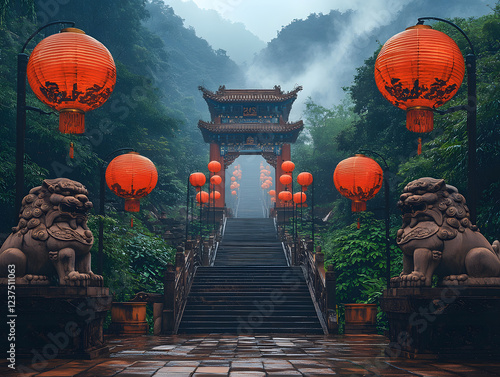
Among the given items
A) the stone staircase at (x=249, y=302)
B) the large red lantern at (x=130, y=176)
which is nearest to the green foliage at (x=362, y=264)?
the stone staircase at (x=249, y=302)

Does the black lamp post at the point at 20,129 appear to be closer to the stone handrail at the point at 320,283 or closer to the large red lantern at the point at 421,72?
the large red lantern at the point at 421,72

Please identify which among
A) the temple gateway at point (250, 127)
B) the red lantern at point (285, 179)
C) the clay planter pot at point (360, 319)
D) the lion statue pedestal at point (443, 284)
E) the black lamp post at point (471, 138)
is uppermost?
the temple gateway at point (250, 127)

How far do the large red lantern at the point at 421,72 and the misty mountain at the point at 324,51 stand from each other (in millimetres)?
75921

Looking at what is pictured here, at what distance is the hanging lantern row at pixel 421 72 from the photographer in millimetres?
6719

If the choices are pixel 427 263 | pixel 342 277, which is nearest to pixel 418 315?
pixel 427 263

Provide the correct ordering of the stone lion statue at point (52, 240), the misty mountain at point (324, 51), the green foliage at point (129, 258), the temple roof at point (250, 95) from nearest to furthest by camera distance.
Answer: the stone lion statue at point (52, 240) → the green foliage at point (129, 258) → the temple roof at point (250, 95) → the misty mountain at point (324, 51)

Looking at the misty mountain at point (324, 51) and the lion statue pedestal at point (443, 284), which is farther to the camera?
the misty mountain at point (324, 51)

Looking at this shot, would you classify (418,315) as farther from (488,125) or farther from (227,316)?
(227,316)

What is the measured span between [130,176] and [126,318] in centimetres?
302

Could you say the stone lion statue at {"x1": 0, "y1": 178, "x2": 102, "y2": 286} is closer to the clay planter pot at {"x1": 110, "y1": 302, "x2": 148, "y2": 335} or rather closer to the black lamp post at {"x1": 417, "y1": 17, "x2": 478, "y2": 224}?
the black lamp post at {"x1": 417, "y1": 17, "x2": 478, "y2": 224}

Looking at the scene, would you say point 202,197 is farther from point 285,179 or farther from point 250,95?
point 250,95

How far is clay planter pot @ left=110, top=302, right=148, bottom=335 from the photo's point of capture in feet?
37.9

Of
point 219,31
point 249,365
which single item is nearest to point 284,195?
point 249,365

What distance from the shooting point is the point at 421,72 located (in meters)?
6.73
